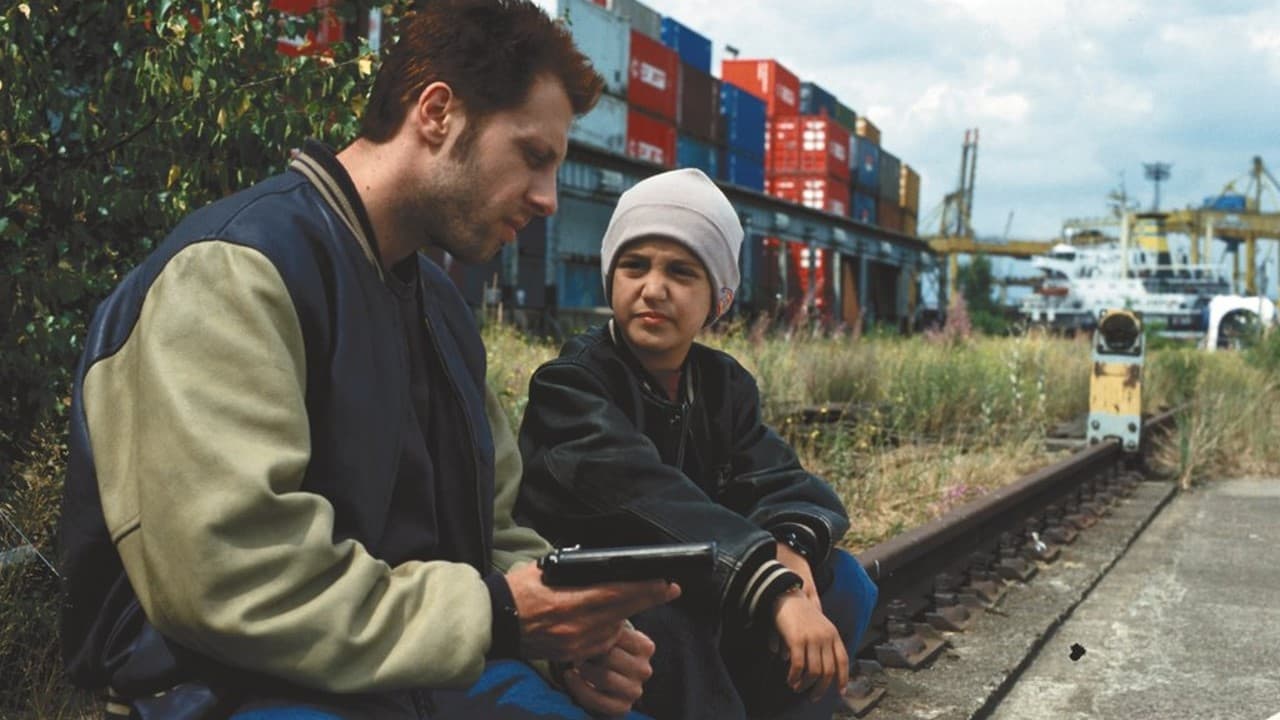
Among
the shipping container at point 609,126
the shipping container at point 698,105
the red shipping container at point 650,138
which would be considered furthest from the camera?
the shipping container at point 698,105

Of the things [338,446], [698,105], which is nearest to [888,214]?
[698,105]

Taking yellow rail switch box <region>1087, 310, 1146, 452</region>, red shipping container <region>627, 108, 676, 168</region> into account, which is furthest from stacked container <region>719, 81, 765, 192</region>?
yellow rail switch box <region>1087, 310, 1146, 452</region>

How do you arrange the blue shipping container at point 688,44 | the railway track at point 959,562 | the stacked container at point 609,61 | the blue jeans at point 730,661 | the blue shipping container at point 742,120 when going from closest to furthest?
1. the blue jeans at point 730,661
2. the railway track at point 959,562
3. the stacked container at point 609,61
4. the blue shipping container at point 688,44
5. the blue shipping container at point 742,120

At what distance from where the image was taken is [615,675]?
1.79 metres

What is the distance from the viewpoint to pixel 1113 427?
30.9ft

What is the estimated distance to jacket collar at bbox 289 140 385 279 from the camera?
1651 millimetres

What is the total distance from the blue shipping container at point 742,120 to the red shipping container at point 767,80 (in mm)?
4879

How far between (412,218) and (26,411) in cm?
223

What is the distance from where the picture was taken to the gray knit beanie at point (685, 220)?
2.42 m

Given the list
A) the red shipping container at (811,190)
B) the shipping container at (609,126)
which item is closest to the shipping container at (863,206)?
the red shipping container at (811,190)

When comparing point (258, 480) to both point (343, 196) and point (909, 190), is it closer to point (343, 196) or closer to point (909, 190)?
point (343, 196)

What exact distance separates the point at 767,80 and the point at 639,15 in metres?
12.4

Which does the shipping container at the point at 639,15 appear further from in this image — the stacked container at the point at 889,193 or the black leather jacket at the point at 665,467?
the black leather jacket at the point at 665,467

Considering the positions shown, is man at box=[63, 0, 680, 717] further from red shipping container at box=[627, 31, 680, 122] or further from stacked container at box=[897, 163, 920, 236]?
stacked container at box=[897, 163, 920, 236]
